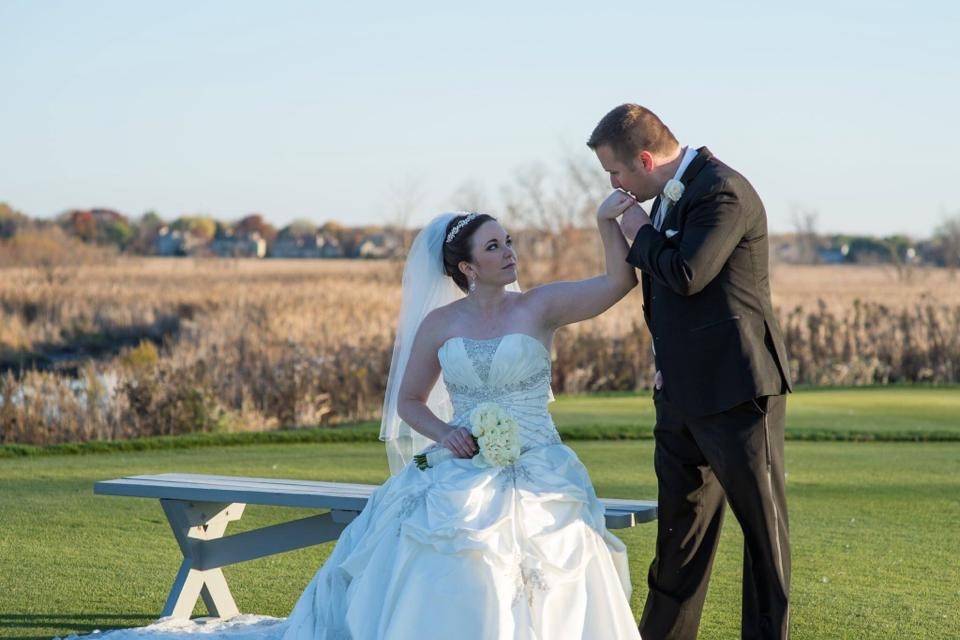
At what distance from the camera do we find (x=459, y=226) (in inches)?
212

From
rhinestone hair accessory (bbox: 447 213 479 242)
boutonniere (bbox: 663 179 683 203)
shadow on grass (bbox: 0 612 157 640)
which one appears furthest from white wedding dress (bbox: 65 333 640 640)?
shadow on grass (bbox: 0 612 157 640)

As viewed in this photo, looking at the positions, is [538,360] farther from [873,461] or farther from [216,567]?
[873,461]

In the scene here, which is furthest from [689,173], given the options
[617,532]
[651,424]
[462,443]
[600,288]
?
[651,424]

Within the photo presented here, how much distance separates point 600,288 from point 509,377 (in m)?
0.49

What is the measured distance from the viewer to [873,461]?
35.4 feet

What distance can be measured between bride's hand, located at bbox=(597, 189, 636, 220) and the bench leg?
7.87ft

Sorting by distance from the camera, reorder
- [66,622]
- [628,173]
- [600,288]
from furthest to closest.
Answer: [66,622]
[600,288]
[628,173]

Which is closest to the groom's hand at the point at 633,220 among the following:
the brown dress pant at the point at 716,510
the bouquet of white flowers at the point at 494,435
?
the brown dress pant at the point at 716,510

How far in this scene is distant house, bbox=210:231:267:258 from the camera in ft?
199

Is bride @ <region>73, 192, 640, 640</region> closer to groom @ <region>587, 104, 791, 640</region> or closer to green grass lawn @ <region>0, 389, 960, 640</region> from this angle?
groom @ <region>587, 104, 791, 640</region>

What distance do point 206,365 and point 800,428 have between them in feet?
20.6

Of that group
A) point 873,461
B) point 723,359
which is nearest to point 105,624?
point 723,359

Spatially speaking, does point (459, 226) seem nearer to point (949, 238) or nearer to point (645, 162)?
point (645, 162)

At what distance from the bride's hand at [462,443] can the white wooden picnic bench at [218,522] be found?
603mm
